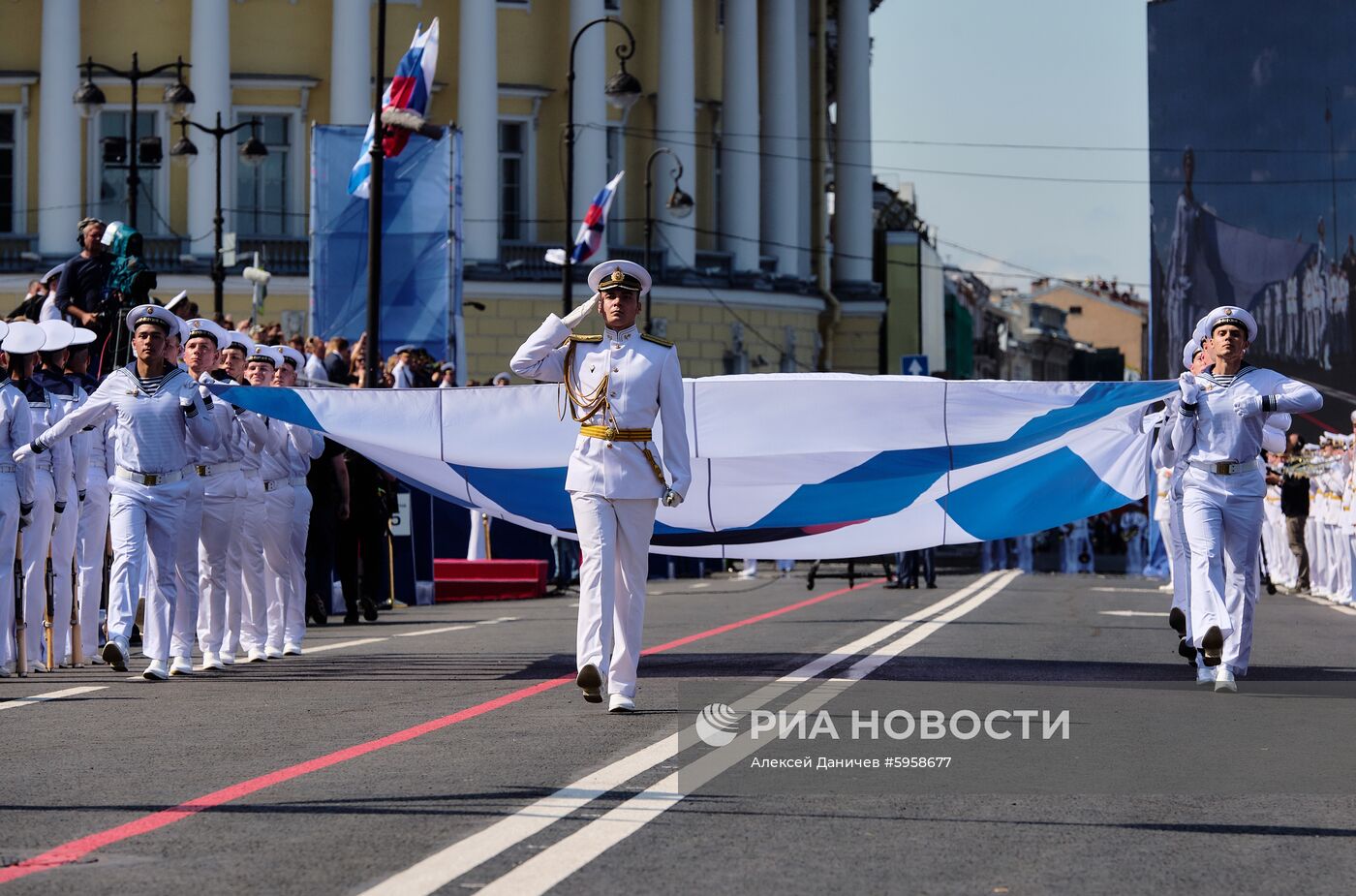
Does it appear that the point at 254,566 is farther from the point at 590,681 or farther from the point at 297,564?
the point at 590,681

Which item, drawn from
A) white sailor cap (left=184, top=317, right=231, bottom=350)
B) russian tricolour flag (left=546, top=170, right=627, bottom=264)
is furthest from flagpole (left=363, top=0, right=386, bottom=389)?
russian tricolour flag (left=546, top=170, right=627, bottom=264)

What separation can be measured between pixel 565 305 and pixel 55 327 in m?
28.1

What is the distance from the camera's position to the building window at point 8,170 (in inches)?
2377

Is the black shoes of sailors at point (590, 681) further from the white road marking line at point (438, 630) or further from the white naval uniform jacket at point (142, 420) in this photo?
the white road marking line at point (438, 630)

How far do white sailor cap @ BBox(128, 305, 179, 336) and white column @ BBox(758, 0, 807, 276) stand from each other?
175ft

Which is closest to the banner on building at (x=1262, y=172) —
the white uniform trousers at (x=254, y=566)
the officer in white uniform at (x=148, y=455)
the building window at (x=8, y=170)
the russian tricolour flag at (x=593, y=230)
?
the russian tricolour flag at (x=593, y=230)

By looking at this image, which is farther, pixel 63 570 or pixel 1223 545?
pixel 63 570

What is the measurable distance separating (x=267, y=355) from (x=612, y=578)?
5.19 m

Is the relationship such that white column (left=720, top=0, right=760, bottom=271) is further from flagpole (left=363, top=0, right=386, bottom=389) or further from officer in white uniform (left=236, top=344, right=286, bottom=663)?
officer in white uniform (left=236, top=344, right=286, bottom=663)

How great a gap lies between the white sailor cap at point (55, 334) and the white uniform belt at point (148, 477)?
1.22 m

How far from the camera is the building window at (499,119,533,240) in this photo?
6238cm

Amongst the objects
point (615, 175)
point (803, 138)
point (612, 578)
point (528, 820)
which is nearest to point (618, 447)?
point (612, 578)

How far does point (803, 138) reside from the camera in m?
71.6

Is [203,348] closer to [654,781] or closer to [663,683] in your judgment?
[663,683]
